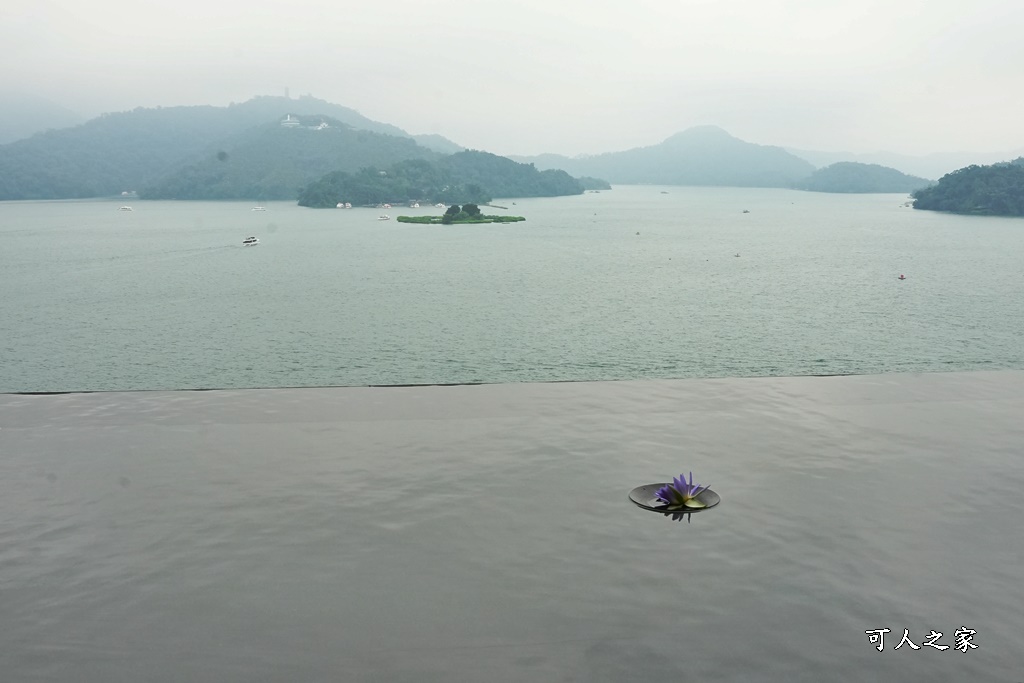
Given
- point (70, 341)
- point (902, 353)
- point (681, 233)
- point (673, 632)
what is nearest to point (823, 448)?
point (673, 632)

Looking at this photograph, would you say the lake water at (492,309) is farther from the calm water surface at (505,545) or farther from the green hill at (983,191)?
the green hill at (983,191)

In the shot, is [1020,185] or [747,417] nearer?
[747,417]

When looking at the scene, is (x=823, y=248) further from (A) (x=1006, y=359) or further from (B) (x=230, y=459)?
(B) (x=230, y=459)

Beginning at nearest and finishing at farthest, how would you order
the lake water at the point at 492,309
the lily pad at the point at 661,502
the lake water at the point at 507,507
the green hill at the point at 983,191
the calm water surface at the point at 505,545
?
the calm water surface at the point at 505,545
the lake water at the point at 507,507
the lily pad at the point at 661,502
the lake water at the point at 492,309
the green hill at the point at 983,191

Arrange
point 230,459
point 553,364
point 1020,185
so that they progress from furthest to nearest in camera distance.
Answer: point 1020,185 < point 553,364 < point 230,459

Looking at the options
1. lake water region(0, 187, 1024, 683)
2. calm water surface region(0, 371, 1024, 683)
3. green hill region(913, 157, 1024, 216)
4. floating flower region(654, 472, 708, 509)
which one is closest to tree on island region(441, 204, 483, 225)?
lake water region(0, 187, 1024, 683)

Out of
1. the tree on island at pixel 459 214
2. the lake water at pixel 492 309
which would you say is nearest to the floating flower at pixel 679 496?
the lake water at pixel 492 309

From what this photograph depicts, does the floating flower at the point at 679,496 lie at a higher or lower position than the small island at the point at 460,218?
lower

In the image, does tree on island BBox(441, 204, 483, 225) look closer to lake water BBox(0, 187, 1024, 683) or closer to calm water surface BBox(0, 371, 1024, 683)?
lake water BBox(0, 187, 1024, 683)
